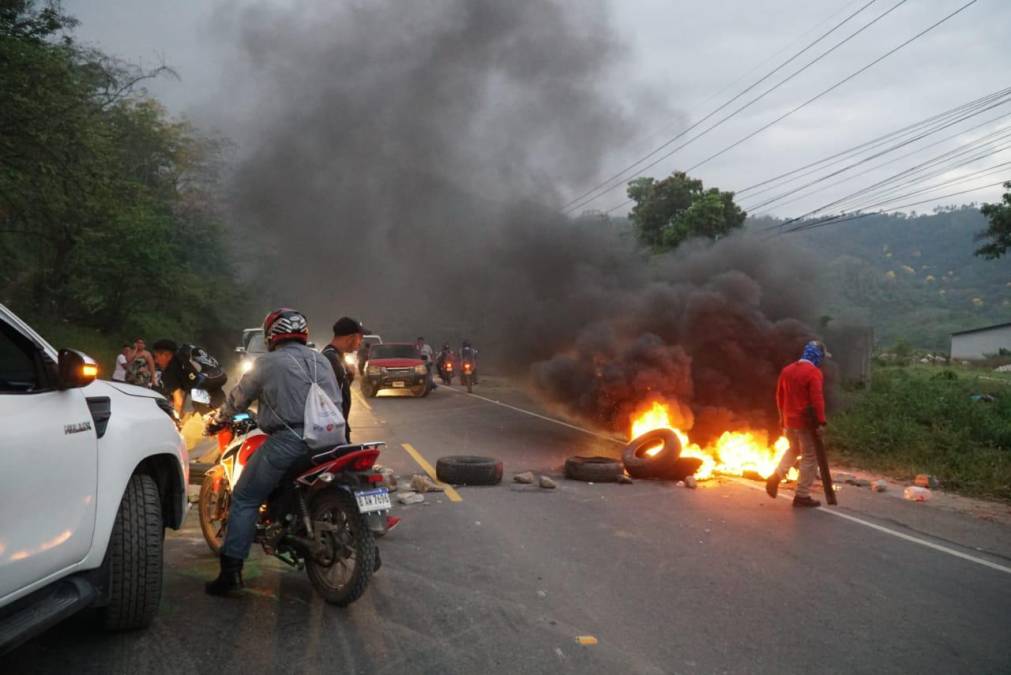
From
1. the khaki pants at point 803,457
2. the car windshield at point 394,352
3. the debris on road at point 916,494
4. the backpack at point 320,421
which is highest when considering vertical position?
the car windshield at point 394,352

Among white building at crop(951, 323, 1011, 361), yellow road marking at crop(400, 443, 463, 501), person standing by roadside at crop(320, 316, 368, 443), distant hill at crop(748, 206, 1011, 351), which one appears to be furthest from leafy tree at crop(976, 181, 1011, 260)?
white building at crop(951, 323, 1011, 361)

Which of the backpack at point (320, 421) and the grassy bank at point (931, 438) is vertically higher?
the backpack at point (320, 421)

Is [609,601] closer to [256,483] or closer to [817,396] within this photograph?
[256,483]

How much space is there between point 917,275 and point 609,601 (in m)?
136

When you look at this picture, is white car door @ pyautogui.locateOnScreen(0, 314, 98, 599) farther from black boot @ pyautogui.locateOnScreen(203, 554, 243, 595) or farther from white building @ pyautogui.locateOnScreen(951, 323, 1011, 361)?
white building @ pyautogui.locateOnScreen(951, 323, 1011, 361)

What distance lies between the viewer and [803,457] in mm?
8516

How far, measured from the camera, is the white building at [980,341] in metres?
60.2

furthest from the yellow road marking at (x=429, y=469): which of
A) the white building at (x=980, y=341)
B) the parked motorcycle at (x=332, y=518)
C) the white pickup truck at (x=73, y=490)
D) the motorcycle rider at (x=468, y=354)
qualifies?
the white building at (x=980, y=341)

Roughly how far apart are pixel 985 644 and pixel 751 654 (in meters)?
1.50

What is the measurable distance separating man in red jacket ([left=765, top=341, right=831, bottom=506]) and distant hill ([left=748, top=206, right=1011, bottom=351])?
44910 millimetres

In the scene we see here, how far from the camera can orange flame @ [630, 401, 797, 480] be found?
404 inches

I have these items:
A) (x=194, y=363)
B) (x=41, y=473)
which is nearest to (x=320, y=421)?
(x=41, y=473)

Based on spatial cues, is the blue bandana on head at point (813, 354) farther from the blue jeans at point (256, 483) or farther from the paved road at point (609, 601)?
the blue jeans at point (256, 483)

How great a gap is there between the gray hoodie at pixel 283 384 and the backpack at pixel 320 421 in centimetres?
3
